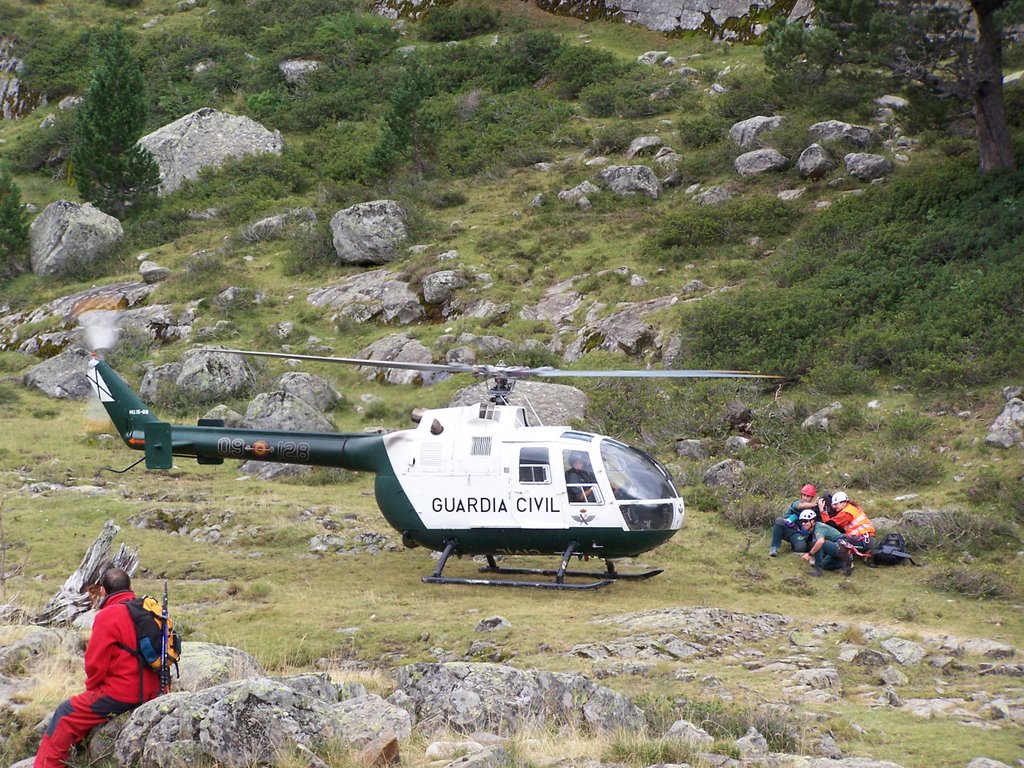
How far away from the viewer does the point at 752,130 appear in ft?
108

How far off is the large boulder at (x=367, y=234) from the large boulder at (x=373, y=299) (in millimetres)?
822

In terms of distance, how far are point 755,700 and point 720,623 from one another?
2.65m

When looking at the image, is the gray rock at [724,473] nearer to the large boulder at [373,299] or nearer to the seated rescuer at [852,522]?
the seated rescuer at [852,522]

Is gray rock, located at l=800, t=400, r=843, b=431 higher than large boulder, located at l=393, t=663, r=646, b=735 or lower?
lower

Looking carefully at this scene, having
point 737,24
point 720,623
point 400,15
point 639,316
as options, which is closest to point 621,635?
point 720,623

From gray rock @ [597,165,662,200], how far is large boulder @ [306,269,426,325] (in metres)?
8.31

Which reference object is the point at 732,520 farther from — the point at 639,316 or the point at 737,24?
the point at 737,24

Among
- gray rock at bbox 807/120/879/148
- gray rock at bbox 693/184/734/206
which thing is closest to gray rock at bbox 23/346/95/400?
gray rock at bbox 693/184/734/206

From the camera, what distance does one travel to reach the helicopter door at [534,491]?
13312mm

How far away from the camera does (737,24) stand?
146 feet

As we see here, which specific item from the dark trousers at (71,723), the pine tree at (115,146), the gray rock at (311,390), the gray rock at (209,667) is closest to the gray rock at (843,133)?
the gray rock at (311,390)

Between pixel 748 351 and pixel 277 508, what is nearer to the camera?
pixel 277 508

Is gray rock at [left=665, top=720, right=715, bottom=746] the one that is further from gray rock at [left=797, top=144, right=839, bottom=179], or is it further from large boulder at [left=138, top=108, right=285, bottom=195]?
large boulder at [left=138, top=108, right=285, bottom=195]

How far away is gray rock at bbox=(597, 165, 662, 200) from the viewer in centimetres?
3231
